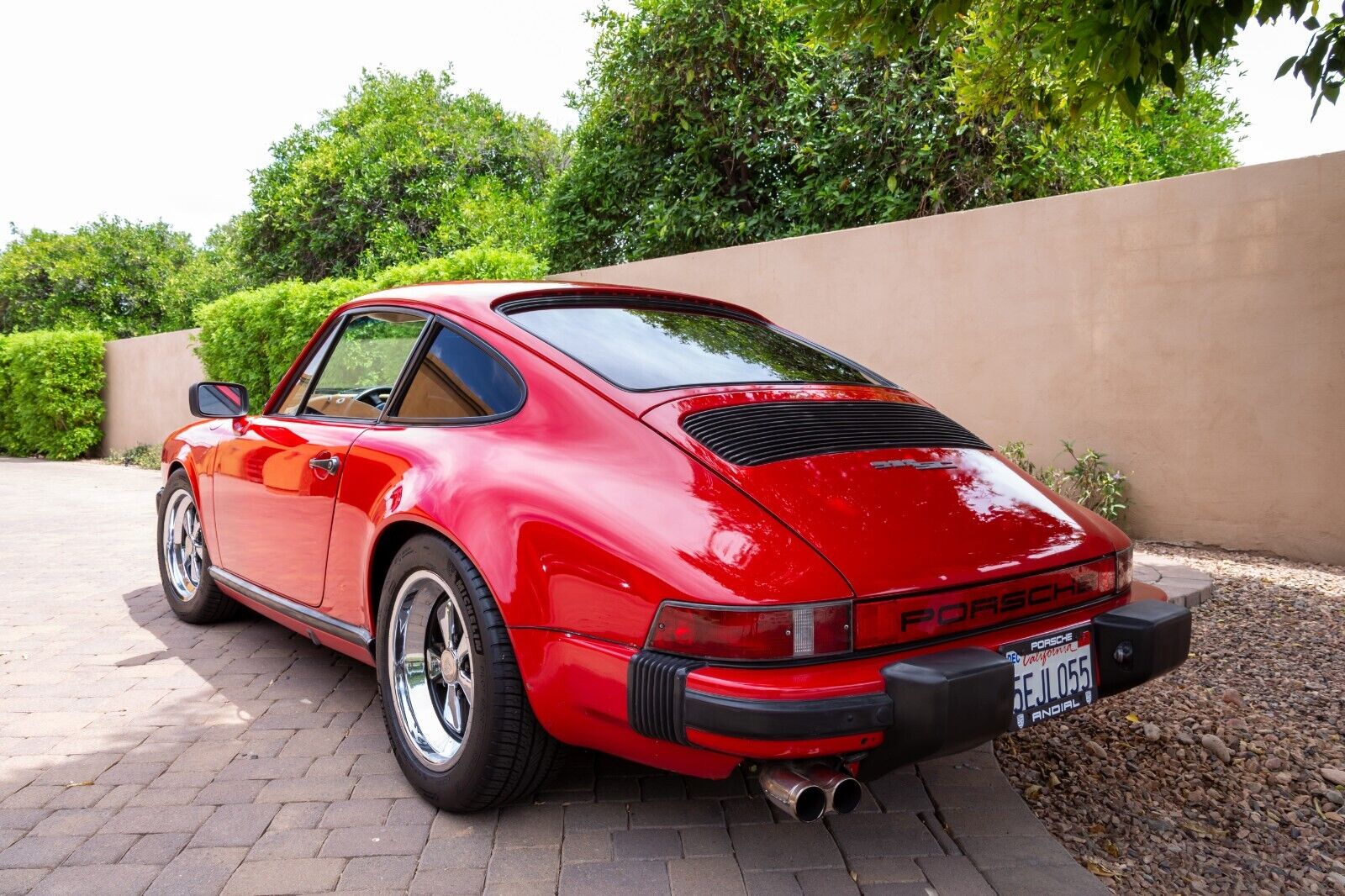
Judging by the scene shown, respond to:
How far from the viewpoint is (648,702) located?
2.06 m

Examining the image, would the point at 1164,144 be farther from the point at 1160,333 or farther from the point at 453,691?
the point at 453,691

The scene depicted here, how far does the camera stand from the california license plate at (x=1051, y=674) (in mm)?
2254

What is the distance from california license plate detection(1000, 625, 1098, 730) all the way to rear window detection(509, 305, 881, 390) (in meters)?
1.11

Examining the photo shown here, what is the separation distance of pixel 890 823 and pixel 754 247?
6.03 m

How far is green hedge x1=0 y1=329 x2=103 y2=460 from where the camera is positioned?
18250 millimetres

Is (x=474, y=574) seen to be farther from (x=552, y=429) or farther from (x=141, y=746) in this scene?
(x=141, y=746)

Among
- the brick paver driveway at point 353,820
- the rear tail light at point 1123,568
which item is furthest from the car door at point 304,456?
the rear tail light at point 1123,568

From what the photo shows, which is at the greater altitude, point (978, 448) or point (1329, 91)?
point (1329, 91)

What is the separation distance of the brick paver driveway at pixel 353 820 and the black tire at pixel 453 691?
136 millimetres

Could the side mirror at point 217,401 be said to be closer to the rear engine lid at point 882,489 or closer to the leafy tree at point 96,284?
the rear engine lid at point 882,489

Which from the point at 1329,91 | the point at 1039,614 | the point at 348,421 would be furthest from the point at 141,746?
the point at 1329,91

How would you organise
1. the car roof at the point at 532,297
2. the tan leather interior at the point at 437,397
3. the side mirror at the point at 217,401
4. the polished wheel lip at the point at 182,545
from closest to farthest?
the car roof at the point at 532,297 < the tan leather interior at the point at 437,397 < the side mirror at the point at 217,401 < the polished wheel lip at the point at 182,545

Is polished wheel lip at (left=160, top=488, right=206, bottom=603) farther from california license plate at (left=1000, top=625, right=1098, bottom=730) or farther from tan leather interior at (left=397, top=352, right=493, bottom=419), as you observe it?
california license plate at (left=1000, top=625, right=1098, bottom=730)

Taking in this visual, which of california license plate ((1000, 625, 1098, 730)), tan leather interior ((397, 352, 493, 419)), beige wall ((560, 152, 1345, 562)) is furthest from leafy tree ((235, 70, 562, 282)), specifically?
california license plate ((1000, 625, 1098, 730))
